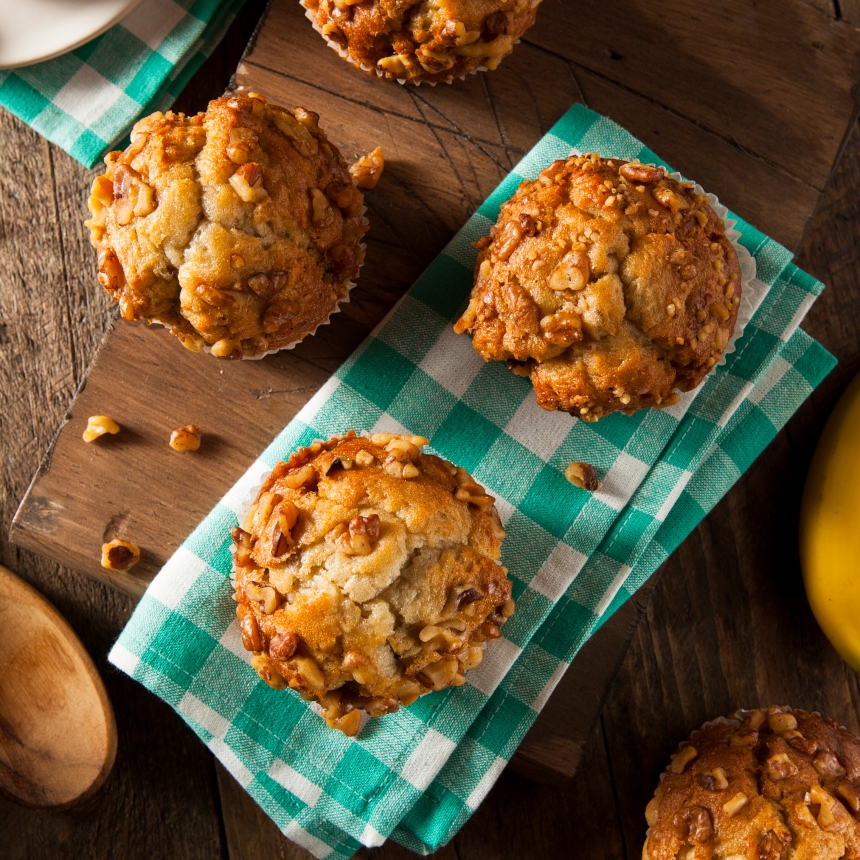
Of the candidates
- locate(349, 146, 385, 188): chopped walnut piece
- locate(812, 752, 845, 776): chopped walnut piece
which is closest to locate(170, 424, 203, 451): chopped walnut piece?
locate(349, 146, 385, 188): chopped walnut piece

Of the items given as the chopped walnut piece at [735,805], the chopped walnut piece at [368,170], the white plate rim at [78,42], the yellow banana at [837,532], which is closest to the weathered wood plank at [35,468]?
the white plate rim at [78,42]

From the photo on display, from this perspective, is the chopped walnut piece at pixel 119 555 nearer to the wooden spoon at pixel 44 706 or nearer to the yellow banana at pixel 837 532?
the wooden spoon at pixel 44 706

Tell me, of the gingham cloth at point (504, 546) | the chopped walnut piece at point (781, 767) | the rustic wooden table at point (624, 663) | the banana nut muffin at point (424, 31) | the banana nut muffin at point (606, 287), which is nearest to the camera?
the banana nut muffin at point (606, 287)

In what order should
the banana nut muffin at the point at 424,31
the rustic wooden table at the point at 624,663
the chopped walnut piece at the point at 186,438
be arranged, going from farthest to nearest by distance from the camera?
the rustic wooden table at the point at 624,663, the chopped walnut piece at the point at 186,438, the banana nut muffin at the point at 424,31

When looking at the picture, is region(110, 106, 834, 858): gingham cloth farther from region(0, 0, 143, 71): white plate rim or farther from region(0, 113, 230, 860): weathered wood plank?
region(0, 0, 143, 71): white plate rim

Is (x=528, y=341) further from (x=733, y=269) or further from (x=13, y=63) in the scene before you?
(x=13, y=63)

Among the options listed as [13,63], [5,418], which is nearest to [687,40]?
[13,63]

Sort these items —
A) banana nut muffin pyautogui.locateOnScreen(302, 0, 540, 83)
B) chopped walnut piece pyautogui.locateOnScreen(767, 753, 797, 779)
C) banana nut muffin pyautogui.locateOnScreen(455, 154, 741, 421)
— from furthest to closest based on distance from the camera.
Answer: chopped walnut piece pyautogui.locateOnScreen(767, 753, 797, 779)
banana nut muffin pyautogui.locateOnScreen(302, 0, 540, 83)
banana nut muffin pyautogui.locateOnScreen(455, 154, 741, 421)
